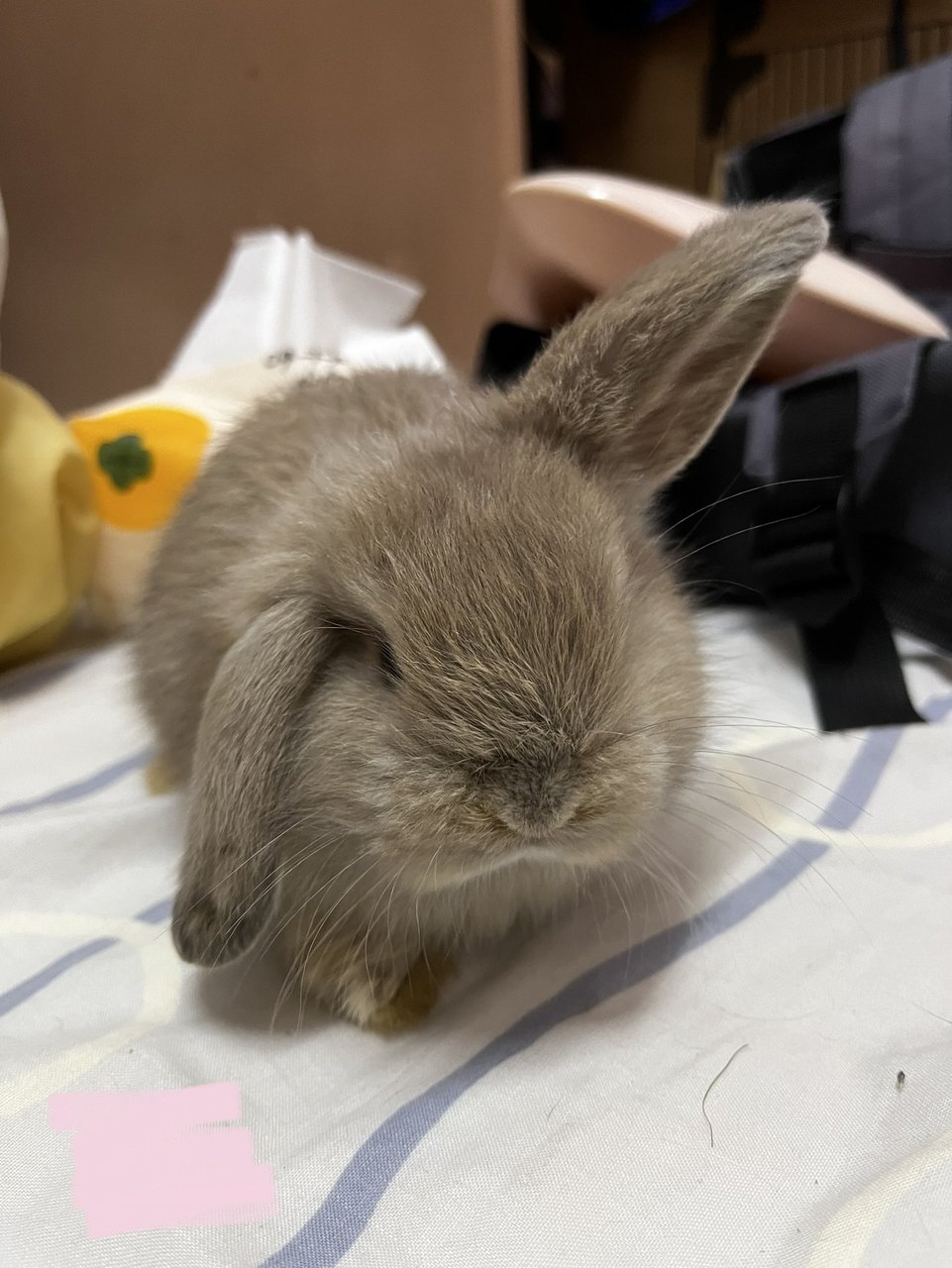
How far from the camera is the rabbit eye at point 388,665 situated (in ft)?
2.02

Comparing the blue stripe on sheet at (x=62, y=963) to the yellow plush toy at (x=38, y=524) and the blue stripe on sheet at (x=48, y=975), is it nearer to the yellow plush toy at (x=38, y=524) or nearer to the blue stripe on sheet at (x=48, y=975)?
the blue stripe on sheet at (x=48, y=975)

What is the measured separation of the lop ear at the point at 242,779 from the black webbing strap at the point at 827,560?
2.09 ft

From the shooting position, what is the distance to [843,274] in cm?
121

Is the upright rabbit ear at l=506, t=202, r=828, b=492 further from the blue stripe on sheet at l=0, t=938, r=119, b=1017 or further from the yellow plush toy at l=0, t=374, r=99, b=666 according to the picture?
the yellow plush toy at l=0, t=374, r=99, b=666

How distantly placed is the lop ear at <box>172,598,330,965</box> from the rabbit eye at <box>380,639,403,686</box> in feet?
0.15

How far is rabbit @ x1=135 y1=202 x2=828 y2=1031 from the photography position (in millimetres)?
571

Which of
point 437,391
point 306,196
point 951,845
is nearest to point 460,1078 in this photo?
point 951,845

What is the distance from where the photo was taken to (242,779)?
2.00ft

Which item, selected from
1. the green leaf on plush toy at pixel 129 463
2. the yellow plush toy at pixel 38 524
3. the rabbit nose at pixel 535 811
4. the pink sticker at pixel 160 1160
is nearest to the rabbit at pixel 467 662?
the rabbit nose at pixel 535 811

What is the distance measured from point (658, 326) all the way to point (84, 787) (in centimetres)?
81

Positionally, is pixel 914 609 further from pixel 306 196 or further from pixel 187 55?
pixel 187 55

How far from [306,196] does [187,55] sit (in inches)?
14.6

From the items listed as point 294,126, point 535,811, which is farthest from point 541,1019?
point 294,126

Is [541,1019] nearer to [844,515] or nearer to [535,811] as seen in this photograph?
[535,811]
